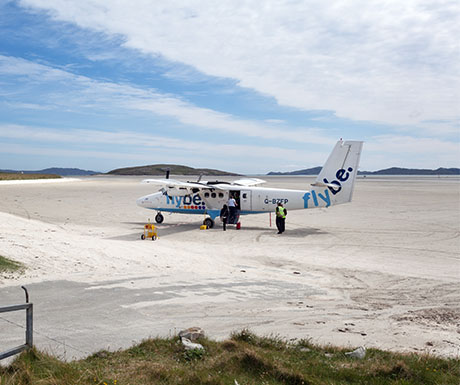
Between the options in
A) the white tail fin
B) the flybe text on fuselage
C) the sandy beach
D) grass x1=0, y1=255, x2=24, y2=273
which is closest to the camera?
the sandy beach

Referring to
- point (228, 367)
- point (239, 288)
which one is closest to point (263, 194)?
point (239, 288)

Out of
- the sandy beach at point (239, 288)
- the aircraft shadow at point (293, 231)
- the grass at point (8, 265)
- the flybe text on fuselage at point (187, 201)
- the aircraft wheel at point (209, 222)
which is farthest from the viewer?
the flybe text on fuselage at point (187, 201)

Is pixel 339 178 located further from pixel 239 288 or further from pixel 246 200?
pixel 239 288

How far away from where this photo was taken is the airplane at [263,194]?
23391mm

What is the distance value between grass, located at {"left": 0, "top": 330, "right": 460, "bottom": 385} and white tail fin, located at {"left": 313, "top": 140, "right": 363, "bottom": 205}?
17.3 meters

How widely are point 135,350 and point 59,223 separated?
65.5 ft

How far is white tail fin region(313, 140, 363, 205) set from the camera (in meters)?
23.2

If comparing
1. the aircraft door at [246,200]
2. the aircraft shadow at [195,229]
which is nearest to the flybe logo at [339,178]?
the aircraft shadow at [195,229]

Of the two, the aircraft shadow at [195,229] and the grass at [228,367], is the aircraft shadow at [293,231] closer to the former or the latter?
the aircraft shadow at [195,229]

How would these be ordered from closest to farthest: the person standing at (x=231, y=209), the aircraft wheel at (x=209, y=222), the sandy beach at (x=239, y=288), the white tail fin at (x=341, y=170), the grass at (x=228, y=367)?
1. the grass at (x=228, y=367)
2. the sandy beach at (x=239, y=288)
3. the white tail fin at (x=341, y=170)
4. the person standing at (x=231, y=209)
5. the aircraft wheel at (x=209, y=222)

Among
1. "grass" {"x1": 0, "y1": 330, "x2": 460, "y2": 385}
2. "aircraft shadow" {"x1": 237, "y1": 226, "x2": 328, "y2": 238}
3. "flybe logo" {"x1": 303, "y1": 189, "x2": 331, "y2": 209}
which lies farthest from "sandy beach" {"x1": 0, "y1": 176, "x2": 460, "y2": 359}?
"flybe logo" {"x1": 303, "y1": 189, "x2": 331, "y2": 209}

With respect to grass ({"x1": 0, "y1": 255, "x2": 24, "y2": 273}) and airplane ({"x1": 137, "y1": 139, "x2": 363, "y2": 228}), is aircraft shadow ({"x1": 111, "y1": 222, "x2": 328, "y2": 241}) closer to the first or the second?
airplane ({"x1": 137, "y1": 139, "x2": 363, "y2": 228})

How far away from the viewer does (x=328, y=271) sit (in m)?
13.8

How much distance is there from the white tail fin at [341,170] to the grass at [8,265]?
52.6 ft
